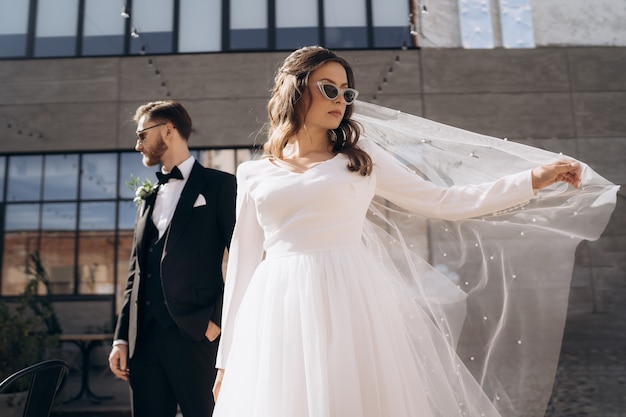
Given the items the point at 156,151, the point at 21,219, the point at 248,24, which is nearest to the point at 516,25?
the point at 248,24

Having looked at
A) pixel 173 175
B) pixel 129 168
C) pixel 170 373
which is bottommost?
pixel 170 373

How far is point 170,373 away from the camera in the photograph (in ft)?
8.82

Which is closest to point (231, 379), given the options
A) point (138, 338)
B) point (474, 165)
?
point (138, 338)

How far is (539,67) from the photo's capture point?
10570 millimetres

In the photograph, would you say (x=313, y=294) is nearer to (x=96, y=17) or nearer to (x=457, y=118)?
(x=457, y=118)

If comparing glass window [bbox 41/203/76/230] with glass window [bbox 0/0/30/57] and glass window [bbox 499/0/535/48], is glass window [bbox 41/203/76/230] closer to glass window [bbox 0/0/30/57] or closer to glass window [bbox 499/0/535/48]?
glass window [bbox 0/0/30/57]

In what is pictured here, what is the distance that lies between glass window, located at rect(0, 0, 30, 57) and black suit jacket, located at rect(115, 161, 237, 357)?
9.46 m

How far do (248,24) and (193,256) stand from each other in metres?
8.84

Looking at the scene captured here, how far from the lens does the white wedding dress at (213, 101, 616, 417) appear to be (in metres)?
1.77

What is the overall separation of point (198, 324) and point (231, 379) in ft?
2.39

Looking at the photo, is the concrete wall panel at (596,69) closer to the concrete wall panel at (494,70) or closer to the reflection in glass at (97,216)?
the concrete wall panel at (494,70)

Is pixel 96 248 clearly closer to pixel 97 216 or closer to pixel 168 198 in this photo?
pixel 97 216

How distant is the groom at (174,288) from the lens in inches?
106

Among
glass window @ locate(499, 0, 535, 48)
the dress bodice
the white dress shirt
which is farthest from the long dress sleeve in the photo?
glass window @ locate(499, 0, 535, 48)
